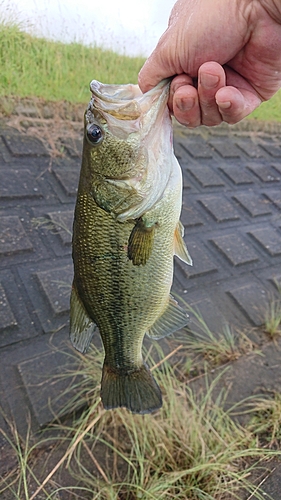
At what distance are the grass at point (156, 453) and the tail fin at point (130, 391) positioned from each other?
590 millimetres

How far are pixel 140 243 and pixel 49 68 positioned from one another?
4187 mm

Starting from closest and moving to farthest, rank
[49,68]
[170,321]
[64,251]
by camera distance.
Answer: [170,321], [64,251], [49,68]

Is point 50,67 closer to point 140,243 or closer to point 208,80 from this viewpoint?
point 208,80

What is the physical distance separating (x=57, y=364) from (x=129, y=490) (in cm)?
80

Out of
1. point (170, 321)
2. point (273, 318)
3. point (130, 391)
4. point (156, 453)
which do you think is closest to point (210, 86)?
point (170, 321)

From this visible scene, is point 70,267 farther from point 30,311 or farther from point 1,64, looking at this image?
point 1,64

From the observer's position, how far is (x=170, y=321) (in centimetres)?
152

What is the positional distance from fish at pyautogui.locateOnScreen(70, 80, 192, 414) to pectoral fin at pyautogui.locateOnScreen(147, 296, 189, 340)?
10cm

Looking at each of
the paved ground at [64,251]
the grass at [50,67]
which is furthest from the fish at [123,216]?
the grass at [50,67]

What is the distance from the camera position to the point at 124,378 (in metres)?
1.47

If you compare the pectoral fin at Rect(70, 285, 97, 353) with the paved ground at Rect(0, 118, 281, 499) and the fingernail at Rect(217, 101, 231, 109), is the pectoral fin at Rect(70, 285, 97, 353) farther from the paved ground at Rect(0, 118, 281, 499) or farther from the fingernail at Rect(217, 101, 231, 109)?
the paved ground at Rect(0, 118, 281, 499)

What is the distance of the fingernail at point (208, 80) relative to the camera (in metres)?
1.29

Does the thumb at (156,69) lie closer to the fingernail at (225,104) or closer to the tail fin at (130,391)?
the fingernail at (225,104)

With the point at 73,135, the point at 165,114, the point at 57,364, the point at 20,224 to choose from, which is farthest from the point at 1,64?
the point at 165,114
